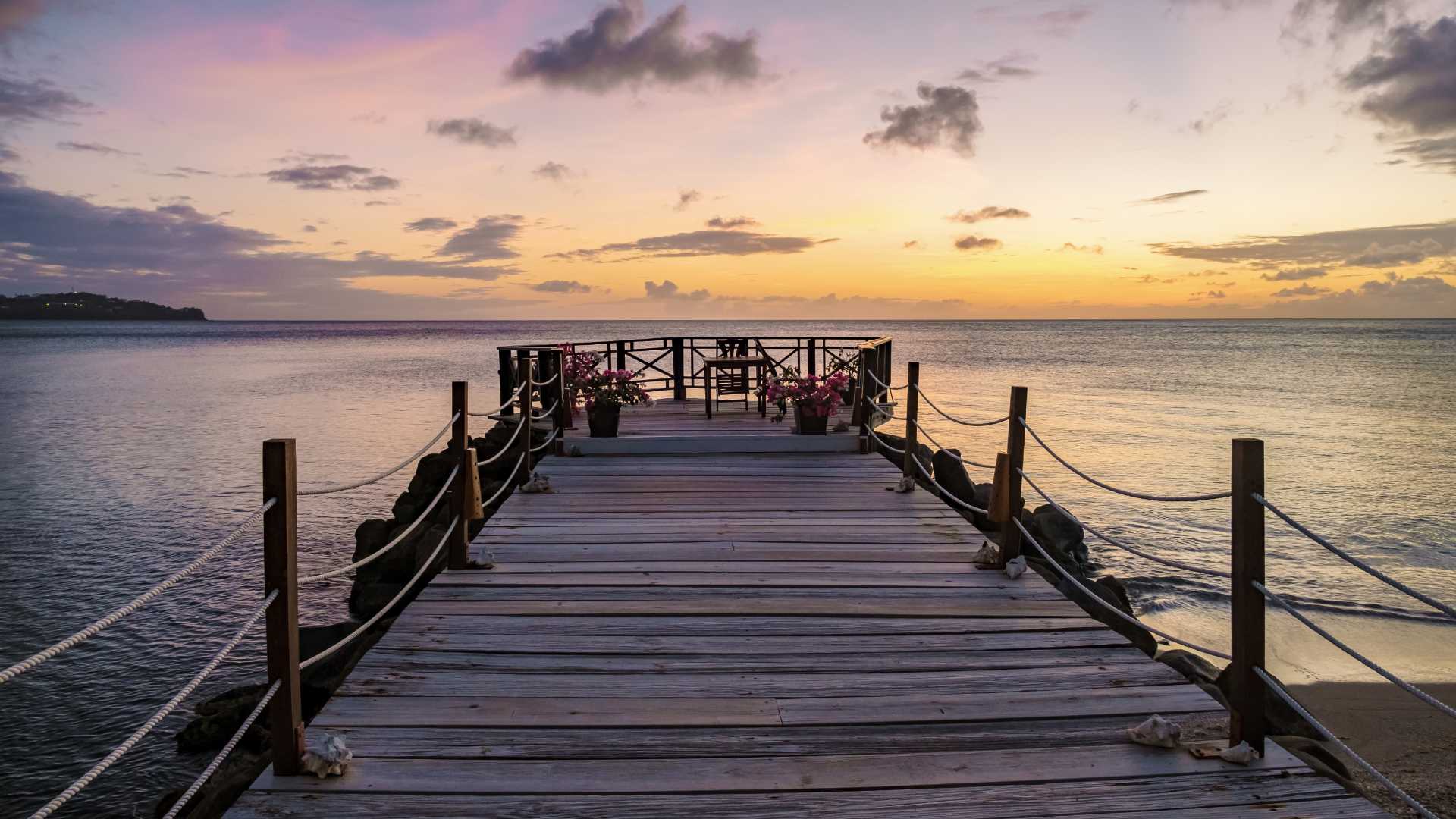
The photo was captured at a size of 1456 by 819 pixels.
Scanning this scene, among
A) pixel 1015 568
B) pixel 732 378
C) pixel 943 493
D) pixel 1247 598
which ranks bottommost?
pixel 1015 568

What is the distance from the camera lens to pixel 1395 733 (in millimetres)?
6090

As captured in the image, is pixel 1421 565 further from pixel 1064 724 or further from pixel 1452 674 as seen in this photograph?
pixel 1064 724

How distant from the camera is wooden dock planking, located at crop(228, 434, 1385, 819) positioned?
278cm

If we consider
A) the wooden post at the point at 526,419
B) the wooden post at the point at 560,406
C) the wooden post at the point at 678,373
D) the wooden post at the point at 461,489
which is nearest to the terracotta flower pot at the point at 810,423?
the wooden post at the point at 560,406

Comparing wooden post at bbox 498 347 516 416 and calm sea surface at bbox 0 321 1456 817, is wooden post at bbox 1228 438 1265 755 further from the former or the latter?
wooden post at bbox 498 347 516 416

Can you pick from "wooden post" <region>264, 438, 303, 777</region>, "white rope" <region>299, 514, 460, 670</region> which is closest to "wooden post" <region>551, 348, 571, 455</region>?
"white rope" <region>299, 514, 460, 670</region>

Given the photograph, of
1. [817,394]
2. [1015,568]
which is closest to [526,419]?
[817,394]

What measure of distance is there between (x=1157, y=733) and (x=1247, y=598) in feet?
1.88

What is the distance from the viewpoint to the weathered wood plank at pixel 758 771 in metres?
→ 2.83

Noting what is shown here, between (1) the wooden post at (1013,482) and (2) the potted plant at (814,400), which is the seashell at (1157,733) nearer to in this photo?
Result: (1) the wooden post at (1013,482)

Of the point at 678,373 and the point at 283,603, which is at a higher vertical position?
the point at 678,373

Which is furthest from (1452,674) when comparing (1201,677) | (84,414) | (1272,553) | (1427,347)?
(1427,347)

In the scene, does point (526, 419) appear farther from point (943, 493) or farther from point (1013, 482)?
point (1013, 482)

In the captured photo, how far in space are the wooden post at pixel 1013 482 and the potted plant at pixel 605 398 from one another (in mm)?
5523
